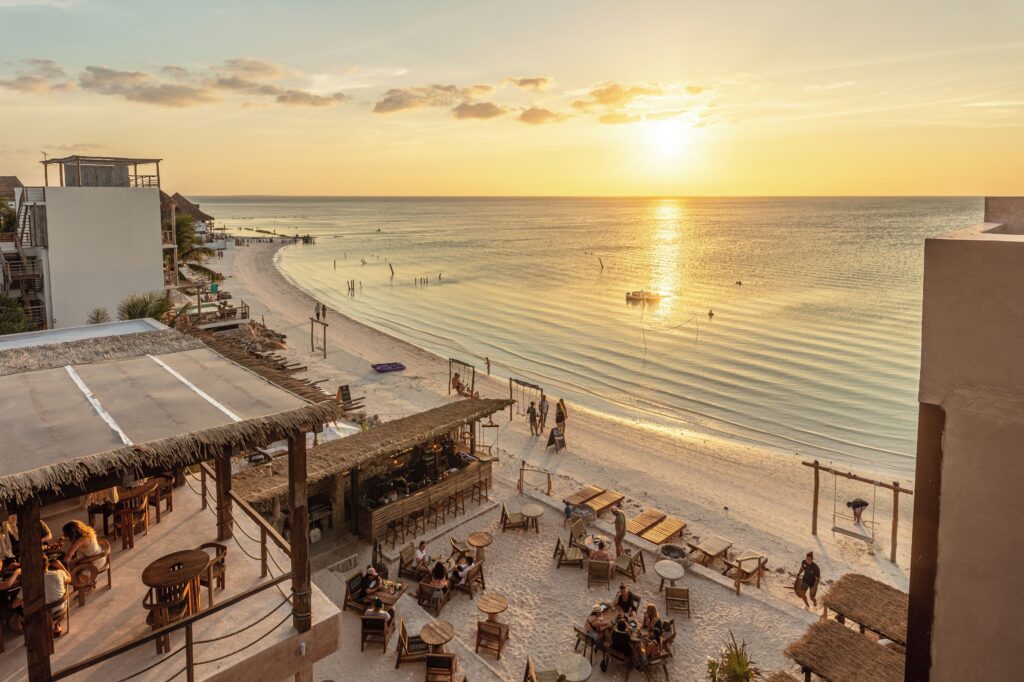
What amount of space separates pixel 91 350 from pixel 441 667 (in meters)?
6.78

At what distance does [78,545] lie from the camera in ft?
23.3

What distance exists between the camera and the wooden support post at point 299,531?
20.8 ft

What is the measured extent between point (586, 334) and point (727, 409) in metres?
16.5

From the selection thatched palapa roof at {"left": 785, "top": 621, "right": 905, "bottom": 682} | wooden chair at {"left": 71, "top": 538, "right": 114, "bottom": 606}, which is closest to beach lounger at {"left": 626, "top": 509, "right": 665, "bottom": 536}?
thatched palapa roof at {"left": 785, "top": 621, "right": 905, "bottom": 682}

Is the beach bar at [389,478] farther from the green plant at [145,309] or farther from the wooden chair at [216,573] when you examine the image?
the green plant at [145,309]

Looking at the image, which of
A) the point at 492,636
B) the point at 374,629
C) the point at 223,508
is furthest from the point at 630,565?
the point at 223,508

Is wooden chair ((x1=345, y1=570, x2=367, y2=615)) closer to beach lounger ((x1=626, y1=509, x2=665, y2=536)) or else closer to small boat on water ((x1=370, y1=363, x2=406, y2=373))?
beach lounger ((x1=626, y1=509, x2=665, y2=536))

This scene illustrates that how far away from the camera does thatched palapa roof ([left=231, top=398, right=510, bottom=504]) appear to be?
12.1m

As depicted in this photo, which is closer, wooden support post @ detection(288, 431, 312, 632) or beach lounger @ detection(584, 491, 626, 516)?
wooden support post @ detection(288, 431, 312, 632)

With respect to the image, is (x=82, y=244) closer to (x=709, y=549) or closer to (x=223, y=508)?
(x=223, y=508)

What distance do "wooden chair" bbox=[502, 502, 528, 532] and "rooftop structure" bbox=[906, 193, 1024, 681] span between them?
10455 mm

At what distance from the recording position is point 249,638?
6414 mm

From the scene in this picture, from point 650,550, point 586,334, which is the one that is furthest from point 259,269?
point 650,550

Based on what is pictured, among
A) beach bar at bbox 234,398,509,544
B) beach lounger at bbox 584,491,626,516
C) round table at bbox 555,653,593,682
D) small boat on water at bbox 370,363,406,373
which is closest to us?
round table at bbox 555,653,593,682
